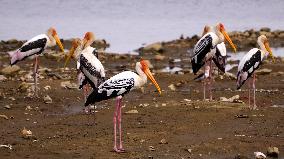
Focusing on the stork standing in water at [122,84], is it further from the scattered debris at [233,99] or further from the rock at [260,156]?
the scattered debris at [233,99]

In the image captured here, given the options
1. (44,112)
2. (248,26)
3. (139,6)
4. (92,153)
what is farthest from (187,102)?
(139,6)

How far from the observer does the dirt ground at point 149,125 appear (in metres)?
11.1

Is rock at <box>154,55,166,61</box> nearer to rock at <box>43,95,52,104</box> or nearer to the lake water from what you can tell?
the lake water

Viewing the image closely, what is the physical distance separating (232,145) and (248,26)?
30.2m

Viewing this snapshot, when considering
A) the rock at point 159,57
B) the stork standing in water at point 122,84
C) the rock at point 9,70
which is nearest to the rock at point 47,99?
the rock at point 9,70

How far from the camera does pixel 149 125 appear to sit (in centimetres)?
1320

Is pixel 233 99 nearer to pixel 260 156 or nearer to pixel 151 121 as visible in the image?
pixel 151 121

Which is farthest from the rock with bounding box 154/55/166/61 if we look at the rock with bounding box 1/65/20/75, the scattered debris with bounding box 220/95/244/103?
the scattered debris with bounding box 220/95/244/103

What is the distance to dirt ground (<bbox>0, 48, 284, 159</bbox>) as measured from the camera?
11109mm

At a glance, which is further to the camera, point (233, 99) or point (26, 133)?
point (233, 99)

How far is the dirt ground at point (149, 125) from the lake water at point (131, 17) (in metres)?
13.5

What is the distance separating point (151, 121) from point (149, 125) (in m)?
0.45

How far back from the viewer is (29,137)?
12023 millimetres

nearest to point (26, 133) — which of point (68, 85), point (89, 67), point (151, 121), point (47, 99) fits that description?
point (89, 67)
